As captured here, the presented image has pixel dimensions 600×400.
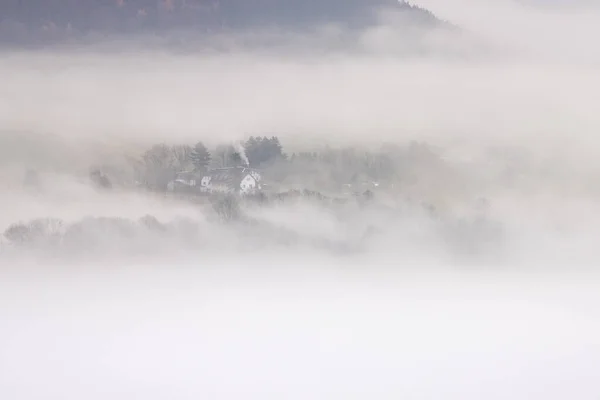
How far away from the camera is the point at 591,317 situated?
168 cm

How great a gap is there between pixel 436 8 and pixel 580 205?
2.14 ft

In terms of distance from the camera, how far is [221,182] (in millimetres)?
1758

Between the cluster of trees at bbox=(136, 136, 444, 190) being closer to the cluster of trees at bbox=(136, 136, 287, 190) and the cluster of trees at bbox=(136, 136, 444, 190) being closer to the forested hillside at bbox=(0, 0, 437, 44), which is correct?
the cluster of trees at bbox=(136, 136, 287, 190)

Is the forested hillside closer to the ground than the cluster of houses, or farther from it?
farther from it

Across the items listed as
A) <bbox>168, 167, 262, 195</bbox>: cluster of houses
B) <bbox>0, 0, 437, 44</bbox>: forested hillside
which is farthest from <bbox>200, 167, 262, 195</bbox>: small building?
<bbox>0, 0, 437, 44</bbox>: forested hillside

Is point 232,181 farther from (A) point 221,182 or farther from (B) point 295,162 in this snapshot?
(B) point 295,162

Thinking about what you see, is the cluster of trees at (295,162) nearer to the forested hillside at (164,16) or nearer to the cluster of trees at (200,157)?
the cluster of trees at (200,157)

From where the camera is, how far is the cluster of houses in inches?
68.9

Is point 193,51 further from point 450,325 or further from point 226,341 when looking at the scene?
point 450,325

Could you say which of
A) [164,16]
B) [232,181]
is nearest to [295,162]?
[232,181]

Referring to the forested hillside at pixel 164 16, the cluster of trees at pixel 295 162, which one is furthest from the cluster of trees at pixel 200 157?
the forested hillside at pixel 164 16

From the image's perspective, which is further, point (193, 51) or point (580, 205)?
point (193, 51)

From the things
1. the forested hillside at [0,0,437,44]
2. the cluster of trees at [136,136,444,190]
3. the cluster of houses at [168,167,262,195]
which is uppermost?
the forested hillside at [0,0,437,44]

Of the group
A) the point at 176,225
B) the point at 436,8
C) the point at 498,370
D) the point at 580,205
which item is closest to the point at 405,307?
the point at 498,370
